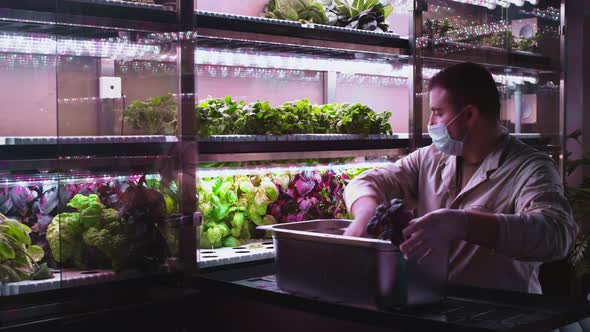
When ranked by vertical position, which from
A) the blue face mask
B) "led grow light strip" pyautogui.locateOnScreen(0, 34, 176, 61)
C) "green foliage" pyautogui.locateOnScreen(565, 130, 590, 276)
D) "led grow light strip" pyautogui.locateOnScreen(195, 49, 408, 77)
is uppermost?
"led grow light strip" pyautogui.locateOnScreen(195, 49, 408, 77)

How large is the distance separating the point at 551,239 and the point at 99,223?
1.97 m

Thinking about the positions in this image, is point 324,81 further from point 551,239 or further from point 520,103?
point 551,239

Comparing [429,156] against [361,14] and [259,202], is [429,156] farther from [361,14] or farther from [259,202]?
[361,14]

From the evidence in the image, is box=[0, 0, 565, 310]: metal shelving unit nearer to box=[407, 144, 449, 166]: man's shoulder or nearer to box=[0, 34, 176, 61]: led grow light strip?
box=[0, 34, 176, 61]: led grow light strip

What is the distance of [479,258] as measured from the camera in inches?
127

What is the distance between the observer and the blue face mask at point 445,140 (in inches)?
132

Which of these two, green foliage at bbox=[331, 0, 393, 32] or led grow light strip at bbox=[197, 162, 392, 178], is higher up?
green foliage at bbox=[331, 0, 393, 32]

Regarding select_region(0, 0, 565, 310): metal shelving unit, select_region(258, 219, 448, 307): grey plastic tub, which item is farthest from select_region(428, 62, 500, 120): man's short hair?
select_region(0, 0, 565, 310): metal shelving unit

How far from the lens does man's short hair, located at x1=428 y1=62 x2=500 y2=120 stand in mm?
3318

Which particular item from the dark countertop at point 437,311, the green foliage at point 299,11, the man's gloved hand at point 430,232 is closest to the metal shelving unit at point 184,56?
the green foliage at point 299,11

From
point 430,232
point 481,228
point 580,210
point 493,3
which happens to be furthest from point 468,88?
point 580,210

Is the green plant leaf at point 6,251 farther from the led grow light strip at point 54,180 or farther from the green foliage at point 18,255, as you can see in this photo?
the led grow light strip at point 54,180

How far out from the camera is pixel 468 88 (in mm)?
3326

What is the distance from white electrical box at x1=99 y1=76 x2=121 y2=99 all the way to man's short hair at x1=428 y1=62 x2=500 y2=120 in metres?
1.52
